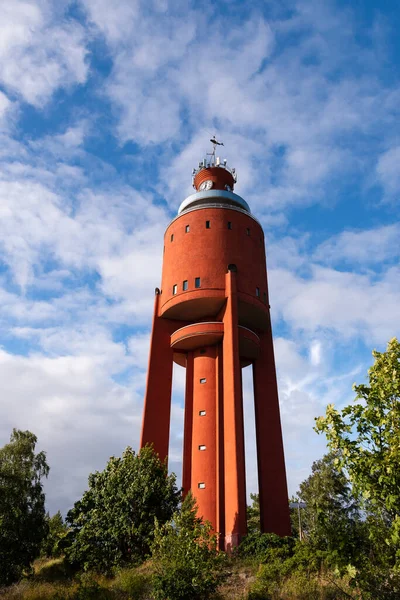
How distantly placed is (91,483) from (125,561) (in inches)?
187

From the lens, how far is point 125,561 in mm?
22203

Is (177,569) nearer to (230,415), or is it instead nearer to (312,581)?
(312,581)

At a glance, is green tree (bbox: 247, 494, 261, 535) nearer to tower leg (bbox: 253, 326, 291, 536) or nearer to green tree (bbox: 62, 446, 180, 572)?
tower leg (bbox: 253, 326, 291, 536)

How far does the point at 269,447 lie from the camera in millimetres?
30422

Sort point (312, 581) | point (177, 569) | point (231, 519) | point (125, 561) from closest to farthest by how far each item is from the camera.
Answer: point (177, 569), point (312, 581), point (125, 561), point (231, 519)

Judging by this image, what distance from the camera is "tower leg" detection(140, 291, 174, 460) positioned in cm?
3009

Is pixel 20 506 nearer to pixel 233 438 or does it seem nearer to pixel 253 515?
pixel 233 438

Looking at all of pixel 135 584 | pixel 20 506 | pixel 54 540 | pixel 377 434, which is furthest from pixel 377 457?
pixel 54 540

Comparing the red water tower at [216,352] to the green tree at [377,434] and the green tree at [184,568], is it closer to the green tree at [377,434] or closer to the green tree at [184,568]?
the green tree at [184,568]

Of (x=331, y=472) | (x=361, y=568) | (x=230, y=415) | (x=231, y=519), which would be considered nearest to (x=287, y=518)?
(x=231, y=519)

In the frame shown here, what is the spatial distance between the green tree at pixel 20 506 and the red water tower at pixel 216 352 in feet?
21.8

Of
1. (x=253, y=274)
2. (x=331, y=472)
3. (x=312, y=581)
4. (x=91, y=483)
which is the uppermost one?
(x=253, y=274)

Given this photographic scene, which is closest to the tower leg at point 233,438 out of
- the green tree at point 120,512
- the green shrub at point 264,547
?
the green shrub at point 264,547

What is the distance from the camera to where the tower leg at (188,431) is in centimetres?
3057
